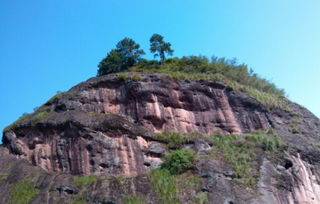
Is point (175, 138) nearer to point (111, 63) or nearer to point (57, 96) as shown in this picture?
point (57, 96)

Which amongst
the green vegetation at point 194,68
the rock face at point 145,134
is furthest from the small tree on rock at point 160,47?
the rock face at point 145,134

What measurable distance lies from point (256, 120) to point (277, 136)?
238 cm

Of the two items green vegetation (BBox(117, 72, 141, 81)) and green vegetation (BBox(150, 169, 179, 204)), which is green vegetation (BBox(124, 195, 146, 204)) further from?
green vegetation (BBox(117, 72, 141, 81))

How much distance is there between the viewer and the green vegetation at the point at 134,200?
21953 millimetres

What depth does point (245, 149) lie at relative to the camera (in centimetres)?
2728

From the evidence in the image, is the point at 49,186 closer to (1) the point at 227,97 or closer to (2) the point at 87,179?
(2) the point at 87,179

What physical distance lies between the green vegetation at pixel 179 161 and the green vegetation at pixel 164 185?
0.44m

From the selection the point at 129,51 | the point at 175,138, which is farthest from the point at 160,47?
the point at 175,138

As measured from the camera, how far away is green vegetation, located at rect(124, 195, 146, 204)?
2195cm

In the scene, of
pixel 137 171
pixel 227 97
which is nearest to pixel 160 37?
pixel 227 97

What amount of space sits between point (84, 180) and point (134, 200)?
10.9 feet

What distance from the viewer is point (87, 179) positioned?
23.8 meters

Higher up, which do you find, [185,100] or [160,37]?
[160,37]

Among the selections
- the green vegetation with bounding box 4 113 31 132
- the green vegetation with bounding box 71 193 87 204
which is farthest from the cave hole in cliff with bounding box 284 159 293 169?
the green vegetation with bounding box 4 113 31 132
